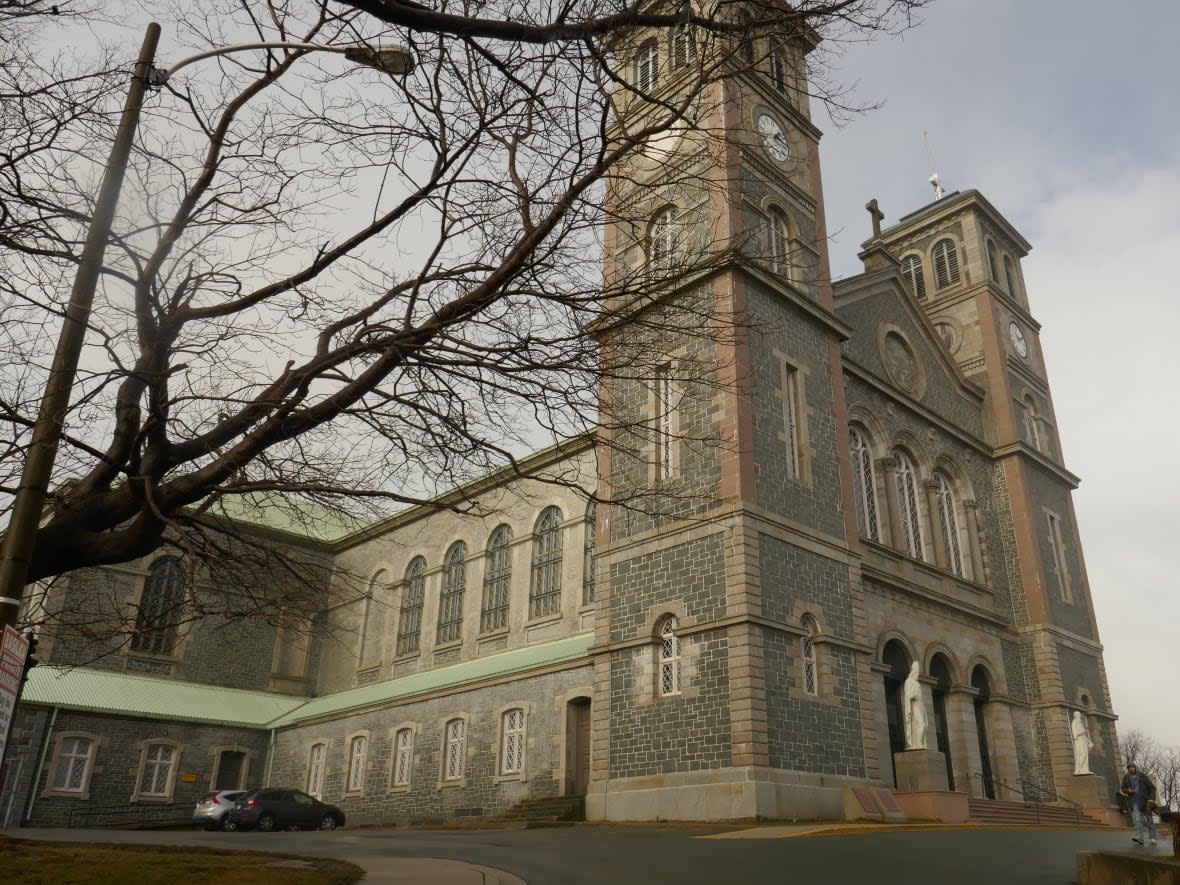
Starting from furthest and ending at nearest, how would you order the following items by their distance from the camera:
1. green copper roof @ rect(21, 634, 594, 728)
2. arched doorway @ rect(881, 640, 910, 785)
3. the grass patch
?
1. green copper roof @ rect(21, 634, 594, 728)
2. arched doorway @ rect(881, 640, 910, 785)
3. the grass patch

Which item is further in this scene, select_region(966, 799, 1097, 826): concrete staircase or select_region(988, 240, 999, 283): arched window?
select_region(988, 240, 999, 283): arched window

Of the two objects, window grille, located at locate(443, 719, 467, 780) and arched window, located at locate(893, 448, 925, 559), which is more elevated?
arched window, located at locate(893, 448, 925, 559)

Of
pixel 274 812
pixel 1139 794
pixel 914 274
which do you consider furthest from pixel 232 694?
pixel 914 274

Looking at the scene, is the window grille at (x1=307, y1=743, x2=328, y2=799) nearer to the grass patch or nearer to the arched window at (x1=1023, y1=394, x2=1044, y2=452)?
the grass patch

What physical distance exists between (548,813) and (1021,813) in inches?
465

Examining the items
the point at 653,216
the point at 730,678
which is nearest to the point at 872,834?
the point at 730,678

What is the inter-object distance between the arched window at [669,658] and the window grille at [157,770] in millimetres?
18800

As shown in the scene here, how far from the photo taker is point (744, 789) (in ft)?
53.8

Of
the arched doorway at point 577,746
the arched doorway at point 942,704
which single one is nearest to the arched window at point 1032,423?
the arched doorway at point 942,704

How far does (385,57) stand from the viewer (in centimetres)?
779

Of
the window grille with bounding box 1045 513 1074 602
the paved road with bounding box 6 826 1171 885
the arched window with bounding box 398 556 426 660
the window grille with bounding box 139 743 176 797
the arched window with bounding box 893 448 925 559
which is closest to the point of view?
the paved road with bounding box 6 826 1171 885

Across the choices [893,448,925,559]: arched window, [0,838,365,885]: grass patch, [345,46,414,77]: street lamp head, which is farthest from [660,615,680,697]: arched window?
[345,46,414,77]: street lamp head

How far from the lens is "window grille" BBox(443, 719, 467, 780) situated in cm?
2508

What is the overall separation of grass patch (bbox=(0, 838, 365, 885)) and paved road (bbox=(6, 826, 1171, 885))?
2130 mm
